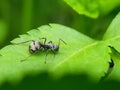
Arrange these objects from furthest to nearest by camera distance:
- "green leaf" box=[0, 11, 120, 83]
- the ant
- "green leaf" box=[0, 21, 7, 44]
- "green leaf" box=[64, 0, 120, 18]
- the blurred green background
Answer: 1. "green leaf" box=[0, 21, 7, 44]
2. "green leaf" box=[64, 0, 120, 18]
3. the ant
4. "green leaf" box=[0, 11, 120, 83]
5. the blurred green background

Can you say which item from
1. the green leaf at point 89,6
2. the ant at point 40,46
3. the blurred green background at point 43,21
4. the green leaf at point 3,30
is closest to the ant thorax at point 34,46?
the ant at point 40,46

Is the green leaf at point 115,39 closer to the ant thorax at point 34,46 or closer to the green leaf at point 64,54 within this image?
the green leaf at point 64,54

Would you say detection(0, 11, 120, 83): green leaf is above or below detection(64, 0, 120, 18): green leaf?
below

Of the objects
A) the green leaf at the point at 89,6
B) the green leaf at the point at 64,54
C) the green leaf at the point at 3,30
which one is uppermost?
the green leaf at the point at 3,30

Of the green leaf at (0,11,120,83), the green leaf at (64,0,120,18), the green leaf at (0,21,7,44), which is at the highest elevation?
the green leaf at (0,21,7,44)

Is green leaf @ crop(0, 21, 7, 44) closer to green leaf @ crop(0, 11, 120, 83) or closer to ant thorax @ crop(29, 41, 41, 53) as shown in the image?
ant thorax @ crop(29, 41, 41, 53)

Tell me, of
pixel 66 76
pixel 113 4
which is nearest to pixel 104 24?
pixel 113 4

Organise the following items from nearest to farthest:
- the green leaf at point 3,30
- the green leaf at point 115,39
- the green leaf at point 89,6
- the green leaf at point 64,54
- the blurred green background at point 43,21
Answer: the blurred green background at point 43,21 < the green leaf at point 64,54 < the green leaf at point 115,39 < the green leaf at point 89,6 < the green leaf at point 3,30

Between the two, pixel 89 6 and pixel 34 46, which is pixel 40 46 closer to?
pixel 34 46

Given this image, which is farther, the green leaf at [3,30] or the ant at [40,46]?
the green leaf at [3,30]

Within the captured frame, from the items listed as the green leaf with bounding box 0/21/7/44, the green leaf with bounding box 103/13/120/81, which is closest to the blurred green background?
the green leaf with bounding box 0/21/7/44
